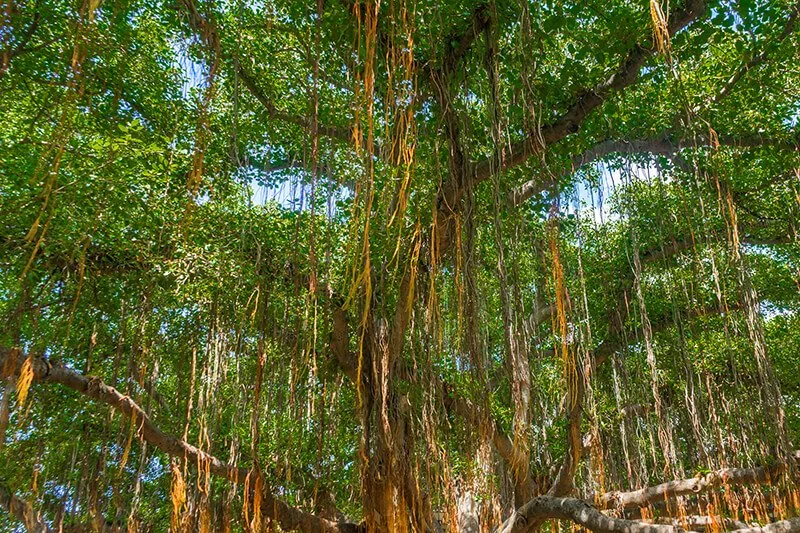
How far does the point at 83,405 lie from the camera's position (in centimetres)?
412

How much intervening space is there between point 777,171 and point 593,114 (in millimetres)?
1688

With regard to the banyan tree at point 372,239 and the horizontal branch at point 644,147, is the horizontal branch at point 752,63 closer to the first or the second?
the banyan tree at point 372,239

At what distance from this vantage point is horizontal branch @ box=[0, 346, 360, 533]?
2299 mm

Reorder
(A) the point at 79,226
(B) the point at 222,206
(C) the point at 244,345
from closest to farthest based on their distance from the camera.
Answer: (A) the point at 79,226
(B) the point at 222,206
(C) the point at 244,345

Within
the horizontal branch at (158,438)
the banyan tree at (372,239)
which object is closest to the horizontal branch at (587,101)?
the banyan tree at (372,239)

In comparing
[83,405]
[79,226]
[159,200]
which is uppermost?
[159,200]

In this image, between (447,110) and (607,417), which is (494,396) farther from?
(447,110)

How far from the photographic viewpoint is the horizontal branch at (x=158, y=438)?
2.30m

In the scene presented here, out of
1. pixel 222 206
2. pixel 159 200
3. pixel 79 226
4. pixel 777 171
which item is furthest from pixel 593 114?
pixel 79 226

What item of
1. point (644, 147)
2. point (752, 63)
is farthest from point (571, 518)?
point (752, 63)

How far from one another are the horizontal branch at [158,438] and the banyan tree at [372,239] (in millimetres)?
12

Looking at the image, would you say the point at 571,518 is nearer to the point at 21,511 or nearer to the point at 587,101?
the point at 587,101

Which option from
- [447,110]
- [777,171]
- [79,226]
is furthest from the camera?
[777,171]

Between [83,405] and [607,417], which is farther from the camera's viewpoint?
[607,417]
